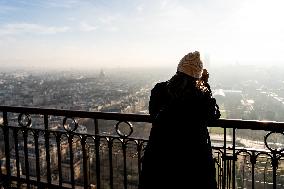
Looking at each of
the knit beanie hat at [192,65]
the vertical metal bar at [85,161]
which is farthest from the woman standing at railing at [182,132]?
the vertical metal bar at [85,161]

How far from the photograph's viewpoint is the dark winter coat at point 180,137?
2688mm

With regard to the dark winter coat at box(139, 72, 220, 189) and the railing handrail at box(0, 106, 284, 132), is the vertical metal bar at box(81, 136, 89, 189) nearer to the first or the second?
the railing handrail at box(0, 106, 284, 132)

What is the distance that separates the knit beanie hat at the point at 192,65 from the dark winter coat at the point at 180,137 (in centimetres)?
4

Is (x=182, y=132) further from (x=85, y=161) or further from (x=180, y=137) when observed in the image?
(x=85, y=161)

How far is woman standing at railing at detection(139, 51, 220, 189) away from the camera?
2.69 m

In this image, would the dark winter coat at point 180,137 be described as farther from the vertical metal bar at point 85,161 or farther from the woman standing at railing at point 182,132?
the vertical metal bar at point 85,161

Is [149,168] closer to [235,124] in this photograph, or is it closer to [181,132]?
[181,132]

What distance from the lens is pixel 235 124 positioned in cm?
305

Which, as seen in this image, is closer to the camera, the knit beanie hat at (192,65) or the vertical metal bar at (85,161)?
the knit beanie hat at (192,65)

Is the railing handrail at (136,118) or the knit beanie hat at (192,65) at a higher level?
the knit beanie hat at (192,65)

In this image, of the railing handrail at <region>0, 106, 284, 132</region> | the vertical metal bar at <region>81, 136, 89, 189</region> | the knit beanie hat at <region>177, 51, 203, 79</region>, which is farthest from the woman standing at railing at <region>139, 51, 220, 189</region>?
the vertical metal bar at <region>81, 136, 89, 189</region>

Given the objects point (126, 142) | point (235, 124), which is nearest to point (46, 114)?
point (126, 142)

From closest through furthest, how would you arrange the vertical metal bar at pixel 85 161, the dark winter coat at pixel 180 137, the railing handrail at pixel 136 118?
the dark winter coat at pixel 180 137 < the railing handrail at pixel 136 118 < the vertical metal bar at pixel 85 161

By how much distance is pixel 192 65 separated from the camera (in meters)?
2.69
